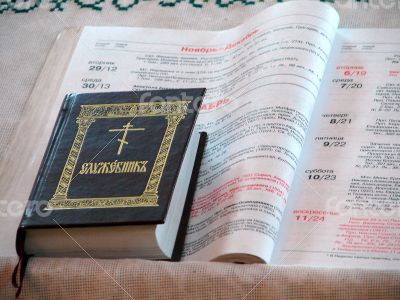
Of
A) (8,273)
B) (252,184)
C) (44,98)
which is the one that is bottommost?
(8,273)

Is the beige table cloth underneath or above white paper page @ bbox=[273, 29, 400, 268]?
underneath

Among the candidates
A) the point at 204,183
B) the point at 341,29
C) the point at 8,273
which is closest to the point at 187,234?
the point at 204,183

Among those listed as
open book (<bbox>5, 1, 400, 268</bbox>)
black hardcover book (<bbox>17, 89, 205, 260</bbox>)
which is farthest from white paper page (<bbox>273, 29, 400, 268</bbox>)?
black hardcover book (<bbox>17, 89, 205, 260</bbox>)

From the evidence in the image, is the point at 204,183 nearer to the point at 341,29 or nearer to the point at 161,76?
the point at 161,76

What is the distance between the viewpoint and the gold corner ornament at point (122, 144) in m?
0.65

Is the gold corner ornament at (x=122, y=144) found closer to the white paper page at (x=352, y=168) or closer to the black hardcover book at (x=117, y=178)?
the black hardcover book at (x=117, y=178)

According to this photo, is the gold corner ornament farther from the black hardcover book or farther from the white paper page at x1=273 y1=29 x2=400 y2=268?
the white paper page at x1=273 y1=29 x2=400 y2=268

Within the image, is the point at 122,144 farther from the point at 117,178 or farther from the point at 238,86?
the point at 238,86

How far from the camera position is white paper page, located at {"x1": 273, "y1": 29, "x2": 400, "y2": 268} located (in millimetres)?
645

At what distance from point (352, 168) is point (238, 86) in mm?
156

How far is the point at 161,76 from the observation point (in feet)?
2.69

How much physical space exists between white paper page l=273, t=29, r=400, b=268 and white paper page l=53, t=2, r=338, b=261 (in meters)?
0.02

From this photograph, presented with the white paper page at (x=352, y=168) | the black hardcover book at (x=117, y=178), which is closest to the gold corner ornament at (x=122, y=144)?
the black hardcover book at (x=117, y=178)

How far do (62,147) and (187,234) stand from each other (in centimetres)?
15
